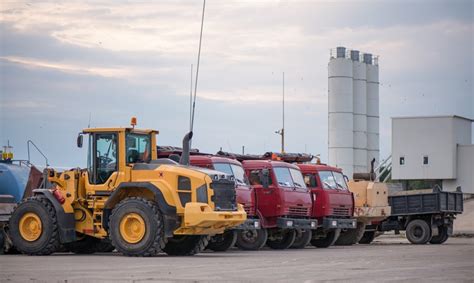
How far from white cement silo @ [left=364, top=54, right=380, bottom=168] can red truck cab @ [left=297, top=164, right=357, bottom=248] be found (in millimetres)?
45441

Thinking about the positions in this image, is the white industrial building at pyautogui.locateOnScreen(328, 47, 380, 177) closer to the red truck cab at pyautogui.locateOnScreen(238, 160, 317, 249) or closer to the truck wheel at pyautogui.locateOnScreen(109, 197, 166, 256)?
the red truck cab at pyautogui.locateOnScreen(238, 160, 317, 249)

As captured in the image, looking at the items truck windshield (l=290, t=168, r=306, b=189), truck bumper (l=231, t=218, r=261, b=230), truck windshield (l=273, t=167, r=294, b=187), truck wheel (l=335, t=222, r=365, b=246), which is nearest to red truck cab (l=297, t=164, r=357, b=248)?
truck windshield (l=290, t=168, r=306, b=189)

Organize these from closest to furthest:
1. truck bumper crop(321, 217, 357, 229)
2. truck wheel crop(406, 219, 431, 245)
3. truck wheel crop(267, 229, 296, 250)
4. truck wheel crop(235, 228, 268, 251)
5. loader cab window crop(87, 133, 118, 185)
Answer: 1. loader cab window crop(87, 133, 118, 185)
2. truck wheel crop(235, 228, 268, 251)
3. truck wheel crop(267, 229, 296, 250)
4. truck bumper crop(321, 217, 357, 229)
5. truck wheel crop(406, 219, 431, 245)

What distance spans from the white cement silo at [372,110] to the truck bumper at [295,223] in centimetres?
4888

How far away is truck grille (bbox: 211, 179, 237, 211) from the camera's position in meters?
24.1

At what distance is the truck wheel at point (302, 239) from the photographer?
31.9m

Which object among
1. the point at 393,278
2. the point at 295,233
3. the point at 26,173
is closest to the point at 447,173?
the point at 295,233

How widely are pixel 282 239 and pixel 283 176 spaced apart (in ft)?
6.68

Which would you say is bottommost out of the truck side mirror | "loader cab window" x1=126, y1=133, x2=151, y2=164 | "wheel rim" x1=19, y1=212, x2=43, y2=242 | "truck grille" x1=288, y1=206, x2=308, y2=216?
"wheel rim" x1=19, y1=212, x2=43, y2=242

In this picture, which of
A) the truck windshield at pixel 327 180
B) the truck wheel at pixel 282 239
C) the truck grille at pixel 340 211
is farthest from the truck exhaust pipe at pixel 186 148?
the truck grille at pixel 340 211

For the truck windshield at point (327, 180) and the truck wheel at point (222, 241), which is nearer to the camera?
the truck wheel at point (222, 241)

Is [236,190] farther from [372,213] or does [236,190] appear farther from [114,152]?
[372,213]

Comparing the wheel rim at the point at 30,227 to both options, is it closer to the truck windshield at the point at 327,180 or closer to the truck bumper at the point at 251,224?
the truck bumper at the point at 251,224

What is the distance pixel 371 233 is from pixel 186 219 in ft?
54.6
